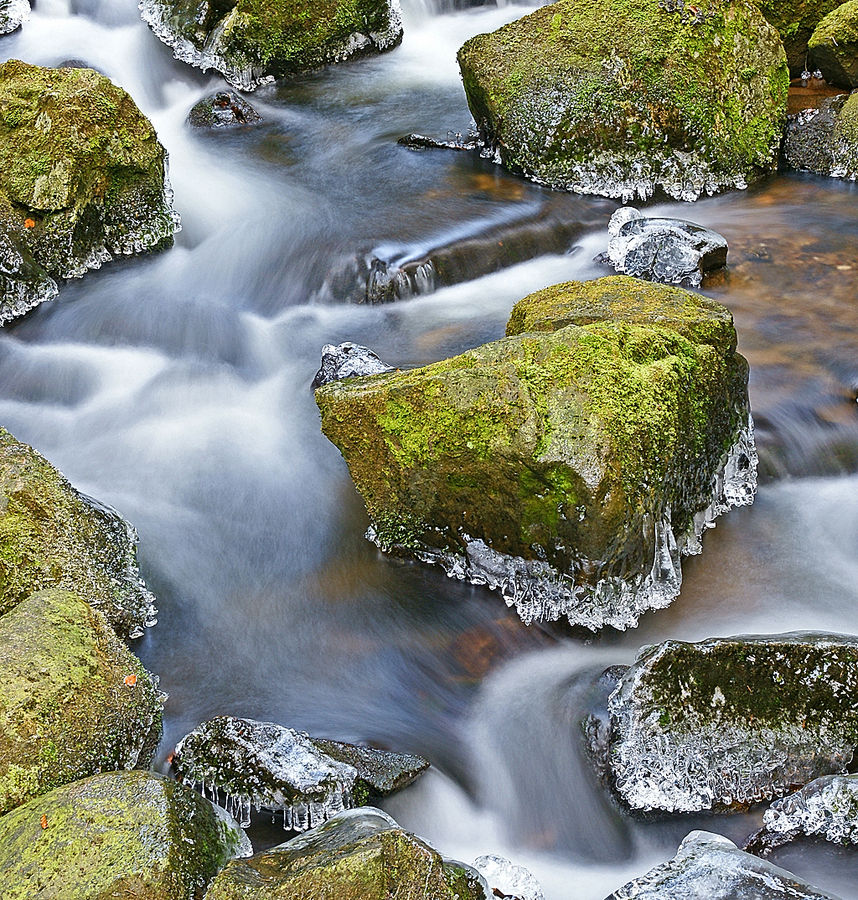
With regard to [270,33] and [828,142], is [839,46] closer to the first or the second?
[828,142]

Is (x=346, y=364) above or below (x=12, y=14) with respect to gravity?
below

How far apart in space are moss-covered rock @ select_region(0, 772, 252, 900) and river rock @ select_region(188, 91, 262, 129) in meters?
7.50

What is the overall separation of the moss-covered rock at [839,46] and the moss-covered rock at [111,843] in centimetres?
846

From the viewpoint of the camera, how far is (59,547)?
14.9 ft

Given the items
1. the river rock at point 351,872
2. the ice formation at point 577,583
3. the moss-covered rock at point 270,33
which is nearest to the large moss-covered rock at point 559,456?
the ice formation at point 577,583

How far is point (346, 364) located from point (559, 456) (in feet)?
6.54

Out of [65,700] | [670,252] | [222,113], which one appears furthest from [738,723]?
[222,113]

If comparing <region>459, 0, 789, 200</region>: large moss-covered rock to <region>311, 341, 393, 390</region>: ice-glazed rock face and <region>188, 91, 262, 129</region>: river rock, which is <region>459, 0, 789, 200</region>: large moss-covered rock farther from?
<region>311, 341, 393, 390</region>: ice-glazed rock face

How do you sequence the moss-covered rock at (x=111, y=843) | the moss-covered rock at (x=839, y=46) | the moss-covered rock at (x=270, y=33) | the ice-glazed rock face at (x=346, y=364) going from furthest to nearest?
the moss-covered rock at (x=270, y=33), the moss-covered rock at (x=839, y=46), the ice-glazed rock face at (x=346, y=364), the moss-covered rock at (x=111, y=843)

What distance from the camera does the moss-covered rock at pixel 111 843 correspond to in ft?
9.68

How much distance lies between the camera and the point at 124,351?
6816 millimetres

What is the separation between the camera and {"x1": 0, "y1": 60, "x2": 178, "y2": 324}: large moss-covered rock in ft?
23.8

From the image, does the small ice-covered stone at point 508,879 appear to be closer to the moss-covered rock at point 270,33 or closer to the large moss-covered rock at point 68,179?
the large moss-covered rock at point 68,179

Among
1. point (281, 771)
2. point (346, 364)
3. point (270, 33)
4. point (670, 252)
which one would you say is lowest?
point (281, 771)
